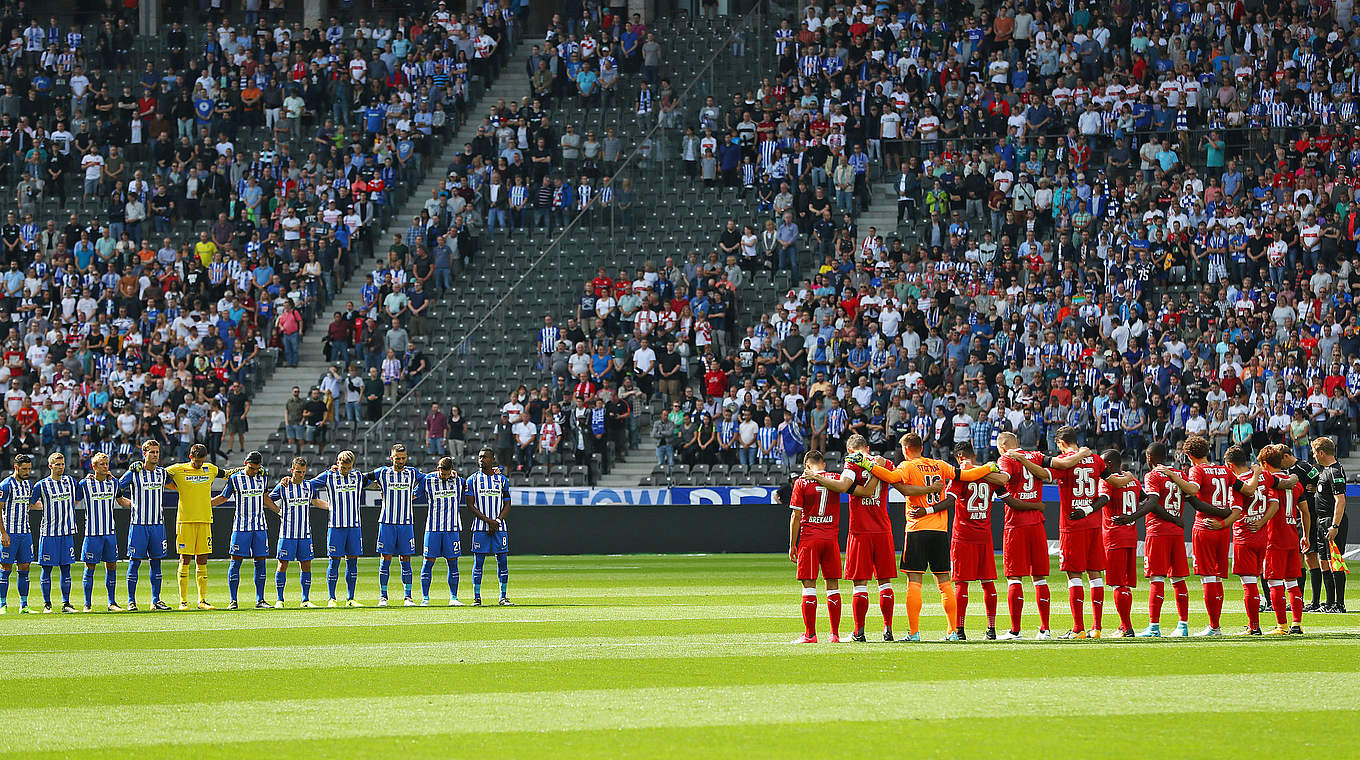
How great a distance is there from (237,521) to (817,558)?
8.90 m

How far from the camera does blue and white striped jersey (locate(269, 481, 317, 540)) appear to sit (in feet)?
68.9

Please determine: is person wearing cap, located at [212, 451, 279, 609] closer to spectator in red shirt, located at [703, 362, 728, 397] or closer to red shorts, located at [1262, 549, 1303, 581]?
red shorts, located at [1262, 549, 1303, 581]

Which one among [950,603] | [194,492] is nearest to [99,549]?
[194,492]

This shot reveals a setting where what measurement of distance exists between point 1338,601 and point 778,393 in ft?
46.9

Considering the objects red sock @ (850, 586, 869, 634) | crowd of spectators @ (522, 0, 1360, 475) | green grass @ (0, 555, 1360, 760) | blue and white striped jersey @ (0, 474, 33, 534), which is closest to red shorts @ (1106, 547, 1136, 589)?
green grass @ (0, 555, 1360, 760)

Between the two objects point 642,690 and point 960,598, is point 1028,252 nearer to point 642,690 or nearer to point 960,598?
point 960,598

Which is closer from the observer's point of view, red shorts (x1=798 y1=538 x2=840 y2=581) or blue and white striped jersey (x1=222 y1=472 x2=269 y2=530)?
red shorts (x1=798 y1=538 x2=840 y2=581)

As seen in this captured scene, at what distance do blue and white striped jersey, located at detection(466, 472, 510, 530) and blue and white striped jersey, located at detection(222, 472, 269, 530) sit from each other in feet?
7.98

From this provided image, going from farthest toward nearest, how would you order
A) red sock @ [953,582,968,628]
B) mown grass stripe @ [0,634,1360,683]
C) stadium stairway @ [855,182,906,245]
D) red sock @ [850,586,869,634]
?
Answer: stadium stairway @ [855,182,906,245]
red sock @ [953,582,968,628]
red sock @ [850,586,869,634]
mown grass stripe @ [0,634,1360,683]

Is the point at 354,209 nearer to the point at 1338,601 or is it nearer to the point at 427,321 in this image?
the point at 427,321

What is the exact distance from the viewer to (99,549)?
20.4 m

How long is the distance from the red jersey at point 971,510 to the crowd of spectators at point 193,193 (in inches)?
859

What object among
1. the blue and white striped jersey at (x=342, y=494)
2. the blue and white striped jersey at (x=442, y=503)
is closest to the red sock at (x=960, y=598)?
the blue and white striped jersey at (x=442, y=503)

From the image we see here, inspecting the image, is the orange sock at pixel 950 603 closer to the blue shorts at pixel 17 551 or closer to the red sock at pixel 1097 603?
the red sock at pixel 1097 603
